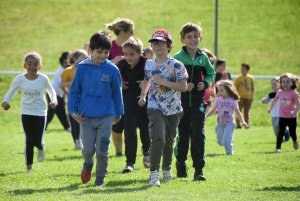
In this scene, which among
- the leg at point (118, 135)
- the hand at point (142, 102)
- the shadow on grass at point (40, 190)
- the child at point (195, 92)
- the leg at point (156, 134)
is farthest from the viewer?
the leg at point (118, 135)

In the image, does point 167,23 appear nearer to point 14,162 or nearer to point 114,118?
point 14,162

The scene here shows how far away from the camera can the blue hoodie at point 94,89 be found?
788 cm

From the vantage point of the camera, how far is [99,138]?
7.95 meters

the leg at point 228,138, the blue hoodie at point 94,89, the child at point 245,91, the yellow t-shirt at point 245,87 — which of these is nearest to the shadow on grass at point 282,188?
the blue hoodie at point 94,89

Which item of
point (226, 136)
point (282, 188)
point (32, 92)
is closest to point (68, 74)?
point (226, 136)

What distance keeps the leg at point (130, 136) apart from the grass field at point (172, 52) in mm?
221

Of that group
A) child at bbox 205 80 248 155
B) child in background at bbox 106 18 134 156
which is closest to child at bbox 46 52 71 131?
child at bbox 205 80 248 155

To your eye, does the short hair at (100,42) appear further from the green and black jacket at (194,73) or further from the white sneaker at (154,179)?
the white sneaker at (154,179)

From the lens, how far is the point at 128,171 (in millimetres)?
9602

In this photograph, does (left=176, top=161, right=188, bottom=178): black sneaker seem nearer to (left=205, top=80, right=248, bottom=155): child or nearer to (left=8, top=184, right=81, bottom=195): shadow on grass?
(left=8, top=184, right=81, bottom=195): shadow on grass

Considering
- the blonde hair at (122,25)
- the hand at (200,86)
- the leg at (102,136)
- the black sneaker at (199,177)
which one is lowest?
the black sneaker at (199,177)

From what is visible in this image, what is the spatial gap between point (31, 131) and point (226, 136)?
461 centimetres

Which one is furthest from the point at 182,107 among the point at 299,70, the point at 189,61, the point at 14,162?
the point at 299,70

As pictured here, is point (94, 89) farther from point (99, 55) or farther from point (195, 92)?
point (195, 92)
